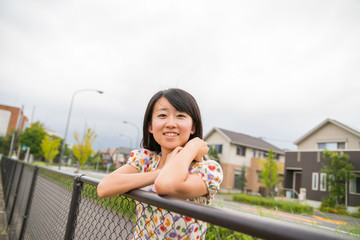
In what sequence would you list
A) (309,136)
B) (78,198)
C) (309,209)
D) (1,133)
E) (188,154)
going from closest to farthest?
(188,154) → (78,198) → (309,209) → (309,136) → (1,133)

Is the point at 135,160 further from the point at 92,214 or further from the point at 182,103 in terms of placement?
the point at 92,214

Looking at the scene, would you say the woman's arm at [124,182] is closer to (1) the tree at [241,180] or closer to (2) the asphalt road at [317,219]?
(2) the asphalt road at [317,219]

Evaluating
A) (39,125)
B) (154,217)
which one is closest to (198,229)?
(154,217)

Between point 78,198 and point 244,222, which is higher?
point 244,222

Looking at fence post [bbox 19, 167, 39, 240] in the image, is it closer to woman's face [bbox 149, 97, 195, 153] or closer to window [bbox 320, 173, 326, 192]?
woman's face [bbox 149, 97, 195, 153]

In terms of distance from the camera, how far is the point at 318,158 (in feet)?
76.9

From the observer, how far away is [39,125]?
42875 mm

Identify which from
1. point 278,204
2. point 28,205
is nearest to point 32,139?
point 278,204

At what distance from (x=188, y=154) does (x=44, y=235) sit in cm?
243

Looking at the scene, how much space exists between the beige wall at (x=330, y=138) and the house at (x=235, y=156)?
5190mm

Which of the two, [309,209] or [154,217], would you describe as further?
[309,209]

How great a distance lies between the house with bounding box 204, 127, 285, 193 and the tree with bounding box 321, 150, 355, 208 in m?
10.4

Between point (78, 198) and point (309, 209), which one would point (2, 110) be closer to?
point (309, 209)

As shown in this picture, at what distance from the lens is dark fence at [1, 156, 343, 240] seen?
674mm
